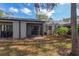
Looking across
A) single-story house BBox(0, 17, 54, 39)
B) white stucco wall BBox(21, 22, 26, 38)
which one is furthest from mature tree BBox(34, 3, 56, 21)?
white stucco wall BBox(21, 22, 26, 38)

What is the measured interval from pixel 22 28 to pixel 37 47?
2.55ft

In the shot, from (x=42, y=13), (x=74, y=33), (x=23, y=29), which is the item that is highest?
(x=42, y=13)

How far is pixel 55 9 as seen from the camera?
9016 mm

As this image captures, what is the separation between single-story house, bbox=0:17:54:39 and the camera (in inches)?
352

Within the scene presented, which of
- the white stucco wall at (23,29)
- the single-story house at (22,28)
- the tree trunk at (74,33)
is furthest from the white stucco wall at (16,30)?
the tree trunk at (74,33)

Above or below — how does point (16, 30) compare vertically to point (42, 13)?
below

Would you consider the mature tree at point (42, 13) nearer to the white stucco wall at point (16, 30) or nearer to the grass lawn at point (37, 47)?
the grass lawn at point (37, 47)

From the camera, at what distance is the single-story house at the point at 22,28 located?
8.95 metres

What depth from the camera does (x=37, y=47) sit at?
899 centimetres

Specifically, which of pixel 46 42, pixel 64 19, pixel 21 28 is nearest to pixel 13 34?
pixel 21 28

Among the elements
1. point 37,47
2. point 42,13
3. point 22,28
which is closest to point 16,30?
point 22,28

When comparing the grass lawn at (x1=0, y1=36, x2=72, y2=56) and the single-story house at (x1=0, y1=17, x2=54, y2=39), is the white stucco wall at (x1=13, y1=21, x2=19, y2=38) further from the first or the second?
the grass lawn at (x1=0, y1=36, x2=72, y2=56)

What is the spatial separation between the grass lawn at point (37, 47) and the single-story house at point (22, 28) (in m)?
0.20

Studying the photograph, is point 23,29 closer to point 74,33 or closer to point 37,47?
point 37,47
